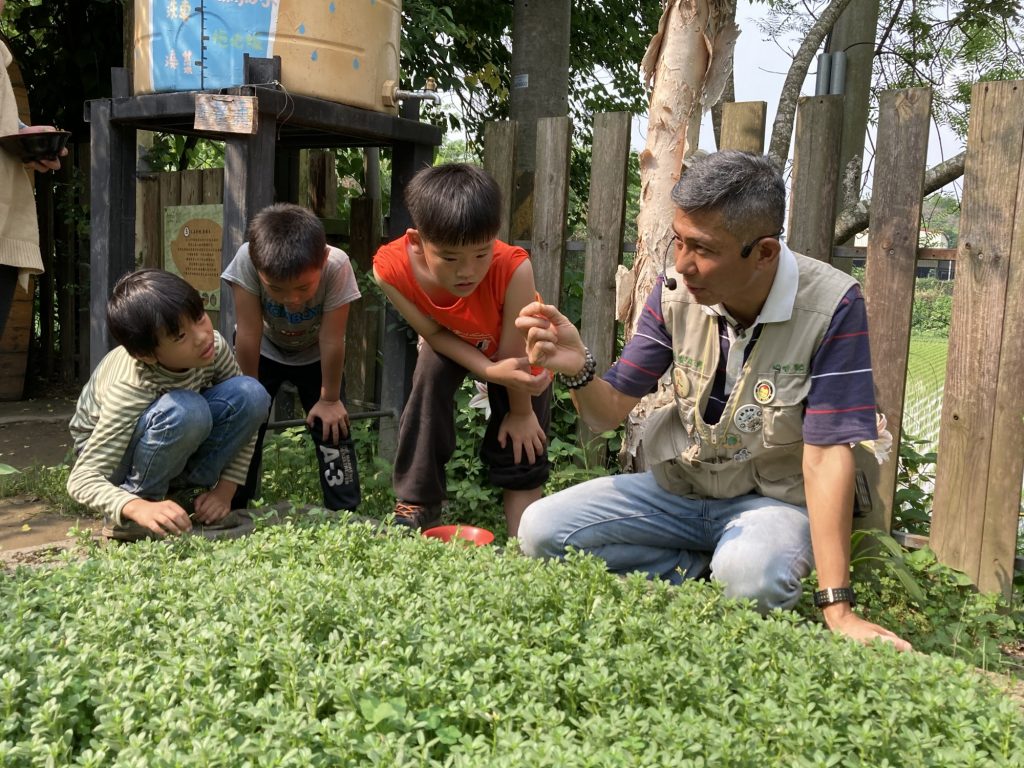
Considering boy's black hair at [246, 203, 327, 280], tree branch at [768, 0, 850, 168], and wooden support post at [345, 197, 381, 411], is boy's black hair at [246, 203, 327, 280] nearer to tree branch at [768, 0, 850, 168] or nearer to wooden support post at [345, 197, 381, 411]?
wooden support post at [345, 197, 381, 411]

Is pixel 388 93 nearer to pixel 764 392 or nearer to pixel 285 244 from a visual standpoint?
pixel 285 244

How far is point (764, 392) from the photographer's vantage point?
291 centimetres

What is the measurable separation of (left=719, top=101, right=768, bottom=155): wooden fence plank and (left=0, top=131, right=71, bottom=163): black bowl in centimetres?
295

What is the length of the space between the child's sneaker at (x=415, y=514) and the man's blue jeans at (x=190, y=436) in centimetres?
68

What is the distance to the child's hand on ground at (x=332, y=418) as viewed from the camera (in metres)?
4.10

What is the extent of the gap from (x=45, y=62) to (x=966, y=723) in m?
8.89

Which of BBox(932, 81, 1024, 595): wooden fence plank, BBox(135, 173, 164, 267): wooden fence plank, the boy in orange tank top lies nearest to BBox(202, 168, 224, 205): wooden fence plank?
BBox(135, 173, 164, 267): wooden fence plank

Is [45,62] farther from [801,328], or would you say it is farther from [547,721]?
[547,721]

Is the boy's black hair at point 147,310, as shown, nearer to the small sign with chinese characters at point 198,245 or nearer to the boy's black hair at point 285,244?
the boy's black hair at point 285,244

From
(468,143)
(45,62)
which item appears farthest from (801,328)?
(45,62)

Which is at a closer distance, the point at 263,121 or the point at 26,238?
the point at 263,121

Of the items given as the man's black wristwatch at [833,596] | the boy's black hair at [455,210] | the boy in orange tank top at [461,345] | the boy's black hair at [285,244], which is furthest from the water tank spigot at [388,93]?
the man's black wristwatch at [833,596]

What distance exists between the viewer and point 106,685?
6.22 feet

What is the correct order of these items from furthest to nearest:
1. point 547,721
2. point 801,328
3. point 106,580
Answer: point 801,328 → point 106,580 → point 547,721
